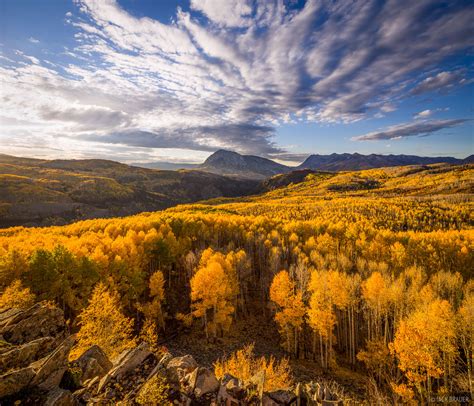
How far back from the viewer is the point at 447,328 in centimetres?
3394

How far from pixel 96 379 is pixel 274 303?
151ft

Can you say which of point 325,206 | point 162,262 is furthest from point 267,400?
point 325,206

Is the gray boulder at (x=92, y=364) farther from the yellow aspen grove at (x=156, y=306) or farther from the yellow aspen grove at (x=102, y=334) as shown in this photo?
the yellow aspen grove at (x=156, y=306)

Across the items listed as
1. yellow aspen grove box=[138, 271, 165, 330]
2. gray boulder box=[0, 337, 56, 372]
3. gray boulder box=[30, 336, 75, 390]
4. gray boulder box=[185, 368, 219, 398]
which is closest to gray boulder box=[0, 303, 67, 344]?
gray boulder box=[0, 337, 56, 372]

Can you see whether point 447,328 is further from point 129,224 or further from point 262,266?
point 129,224

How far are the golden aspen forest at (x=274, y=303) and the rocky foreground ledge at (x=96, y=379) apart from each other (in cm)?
160

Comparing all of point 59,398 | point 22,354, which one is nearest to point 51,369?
point 22,354

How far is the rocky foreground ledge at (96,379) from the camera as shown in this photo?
12773 millimetres

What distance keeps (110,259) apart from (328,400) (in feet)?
→ 158

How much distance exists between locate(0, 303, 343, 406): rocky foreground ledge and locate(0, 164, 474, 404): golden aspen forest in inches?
62.9

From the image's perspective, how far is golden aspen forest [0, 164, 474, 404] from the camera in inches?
1335

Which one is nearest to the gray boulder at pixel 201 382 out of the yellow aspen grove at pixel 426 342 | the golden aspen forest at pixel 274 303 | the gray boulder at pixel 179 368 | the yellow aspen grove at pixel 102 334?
the gray boulder at pixel 179 368

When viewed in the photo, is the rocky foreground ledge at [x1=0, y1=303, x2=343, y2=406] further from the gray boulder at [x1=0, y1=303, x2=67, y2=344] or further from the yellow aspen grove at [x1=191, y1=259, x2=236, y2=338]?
the yellow aspen grove at [x1=191, y1=259, x2=236, y2=338]

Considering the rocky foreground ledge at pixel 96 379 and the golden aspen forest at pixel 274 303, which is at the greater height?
the rocky foreground ledge at pixel 96 379
